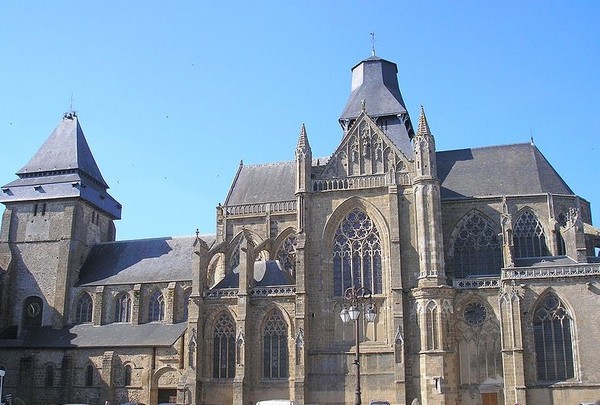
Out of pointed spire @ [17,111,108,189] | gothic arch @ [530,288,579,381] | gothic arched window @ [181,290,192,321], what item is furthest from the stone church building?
pointed spire @ [17,111,108,189]

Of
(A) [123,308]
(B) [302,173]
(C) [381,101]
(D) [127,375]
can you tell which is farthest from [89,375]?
(C) [381,101]

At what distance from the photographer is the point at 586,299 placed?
36844 millimetres

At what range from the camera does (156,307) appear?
5203 cm

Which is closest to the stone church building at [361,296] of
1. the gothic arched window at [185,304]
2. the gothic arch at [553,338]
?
the gothic arch at [553,338]

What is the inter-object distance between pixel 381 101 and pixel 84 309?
28.0m

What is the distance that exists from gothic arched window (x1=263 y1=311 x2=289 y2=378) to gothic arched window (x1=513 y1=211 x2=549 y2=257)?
49.7 ft

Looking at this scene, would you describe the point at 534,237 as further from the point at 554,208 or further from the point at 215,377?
the point at 215,377

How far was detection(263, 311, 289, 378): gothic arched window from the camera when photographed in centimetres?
4081

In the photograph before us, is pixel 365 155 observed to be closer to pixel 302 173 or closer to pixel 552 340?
pixel 302 173

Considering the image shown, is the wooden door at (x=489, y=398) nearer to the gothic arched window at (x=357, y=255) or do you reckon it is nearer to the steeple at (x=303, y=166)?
the gothic arched window at (x=357, y=255)

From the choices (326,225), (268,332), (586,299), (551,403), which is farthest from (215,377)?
(586,299)

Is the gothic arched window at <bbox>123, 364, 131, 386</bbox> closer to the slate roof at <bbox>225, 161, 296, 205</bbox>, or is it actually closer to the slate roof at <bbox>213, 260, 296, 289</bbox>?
the slate roof at <bbox>213, 260, 296, 289</bbox>

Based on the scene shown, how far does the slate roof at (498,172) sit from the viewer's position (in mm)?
43438

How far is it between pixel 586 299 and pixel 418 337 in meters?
9.20
